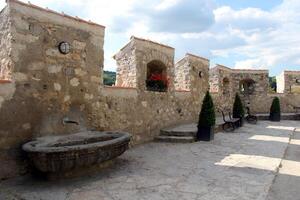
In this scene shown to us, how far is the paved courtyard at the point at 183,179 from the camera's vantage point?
4672 millimetres

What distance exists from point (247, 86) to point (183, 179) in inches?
635

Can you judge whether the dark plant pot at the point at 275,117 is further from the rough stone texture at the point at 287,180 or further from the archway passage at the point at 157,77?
the rough stone texture at the point at 287,180

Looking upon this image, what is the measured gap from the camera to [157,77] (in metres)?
10.2

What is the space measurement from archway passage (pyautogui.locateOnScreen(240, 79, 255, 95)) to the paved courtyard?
482 inches

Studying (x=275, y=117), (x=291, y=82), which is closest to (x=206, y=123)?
(x=275, y=117)

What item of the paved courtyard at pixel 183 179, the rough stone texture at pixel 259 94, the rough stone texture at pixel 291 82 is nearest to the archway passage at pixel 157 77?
the paved courtyard at pixel 183 179

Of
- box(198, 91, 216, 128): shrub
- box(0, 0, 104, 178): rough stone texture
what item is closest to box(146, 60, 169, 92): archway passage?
box(198, 91, 216, 128): shrub

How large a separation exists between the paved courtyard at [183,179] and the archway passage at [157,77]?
253cm

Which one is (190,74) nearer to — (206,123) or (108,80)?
(206,123)

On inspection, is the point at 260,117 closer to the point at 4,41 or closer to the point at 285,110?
the point at 285,110

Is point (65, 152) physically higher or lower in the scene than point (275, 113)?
lower

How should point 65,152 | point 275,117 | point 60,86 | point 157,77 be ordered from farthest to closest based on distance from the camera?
point 275,117 < point 157,77 < point 60,86 < point 65,152

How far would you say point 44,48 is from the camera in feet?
20.0

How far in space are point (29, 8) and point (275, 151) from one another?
6712 millimetres
